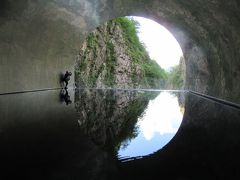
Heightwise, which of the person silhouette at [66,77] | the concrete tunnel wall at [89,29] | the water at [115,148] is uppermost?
the concrete tunnel wall at [89,29]

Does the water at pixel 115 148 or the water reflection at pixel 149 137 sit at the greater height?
the water at pixel 115 148

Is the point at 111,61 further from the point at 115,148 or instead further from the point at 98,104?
the point at 115,148

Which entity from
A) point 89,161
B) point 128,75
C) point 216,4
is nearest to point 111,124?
point 89,161

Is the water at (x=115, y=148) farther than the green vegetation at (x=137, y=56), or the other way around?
the green vegetation at (x=137, y=56)

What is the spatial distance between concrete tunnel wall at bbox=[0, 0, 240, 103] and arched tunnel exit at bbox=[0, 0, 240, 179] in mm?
43

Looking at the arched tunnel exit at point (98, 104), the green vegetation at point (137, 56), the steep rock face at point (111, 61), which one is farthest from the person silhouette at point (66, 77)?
the green vegetation at point (137, 56)

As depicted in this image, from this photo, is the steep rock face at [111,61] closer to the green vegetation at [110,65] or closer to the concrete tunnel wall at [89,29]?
the green vegetation at [110,65]

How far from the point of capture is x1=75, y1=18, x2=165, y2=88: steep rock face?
22250 millimetres

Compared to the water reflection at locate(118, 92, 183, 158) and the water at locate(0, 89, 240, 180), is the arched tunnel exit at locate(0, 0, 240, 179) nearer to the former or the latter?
the water at locate(0, 89, 240, 180)

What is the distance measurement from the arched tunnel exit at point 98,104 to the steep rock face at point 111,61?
14.8ft

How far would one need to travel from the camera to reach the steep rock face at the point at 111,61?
876 inches

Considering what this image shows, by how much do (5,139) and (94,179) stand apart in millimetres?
1652

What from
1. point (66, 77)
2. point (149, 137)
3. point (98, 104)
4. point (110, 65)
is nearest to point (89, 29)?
point (66, 77)

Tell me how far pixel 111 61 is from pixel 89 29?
10.2m
